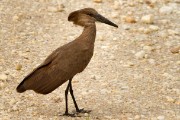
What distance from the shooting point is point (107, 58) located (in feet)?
32.1

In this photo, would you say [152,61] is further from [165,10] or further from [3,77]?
[3,77]

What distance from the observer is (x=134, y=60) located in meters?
9.78

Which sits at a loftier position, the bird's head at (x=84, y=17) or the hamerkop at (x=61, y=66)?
the bird's head at (x=84, y=17)

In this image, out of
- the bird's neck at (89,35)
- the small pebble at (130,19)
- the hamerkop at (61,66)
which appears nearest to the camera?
the hamerkop at (61,66)

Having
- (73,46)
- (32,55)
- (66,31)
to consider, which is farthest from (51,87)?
(66,31)

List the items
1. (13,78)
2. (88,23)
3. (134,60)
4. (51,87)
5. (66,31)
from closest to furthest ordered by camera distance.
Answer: (51,87) → (88,23) → (13,78) → (134,60) → (66,31)

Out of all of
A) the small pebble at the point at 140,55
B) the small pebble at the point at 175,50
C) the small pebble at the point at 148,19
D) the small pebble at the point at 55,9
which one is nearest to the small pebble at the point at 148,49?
the small pebble at the point at 140,55

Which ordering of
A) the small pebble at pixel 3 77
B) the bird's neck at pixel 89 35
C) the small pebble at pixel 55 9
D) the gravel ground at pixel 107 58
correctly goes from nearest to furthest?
the bird's neck at pixel 89 35, the gravel ground at pixel 107 58, the small pebble at pixel 3 77, the small pebble at pixel 55 9

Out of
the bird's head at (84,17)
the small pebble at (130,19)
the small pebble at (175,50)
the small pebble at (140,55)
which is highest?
the bird's head at (84,17)

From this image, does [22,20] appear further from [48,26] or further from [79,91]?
[79,91]

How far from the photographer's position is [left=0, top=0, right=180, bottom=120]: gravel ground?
810 cm

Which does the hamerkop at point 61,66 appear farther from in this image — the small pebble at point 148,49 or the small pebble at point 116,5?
the small pebble at point 116,5

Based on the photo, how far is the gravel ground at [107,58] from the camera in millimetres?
8102

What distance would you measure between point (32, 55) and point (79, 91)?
1495 millimetres
